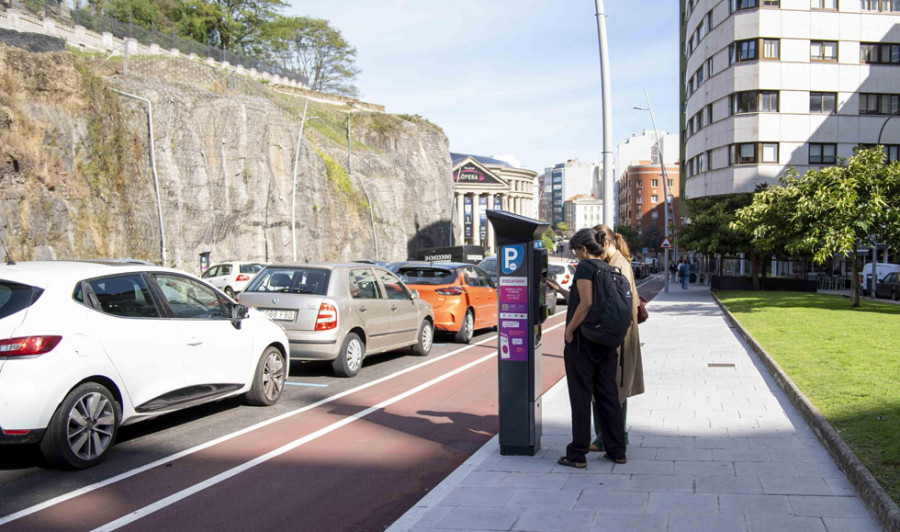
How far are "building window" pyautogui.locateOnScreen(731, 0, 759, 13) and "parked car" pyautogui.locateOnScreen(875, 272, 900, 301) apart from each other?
58.2ft

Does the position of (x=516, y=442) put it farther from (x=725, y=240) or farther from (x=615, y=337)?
(x=725, y=240)

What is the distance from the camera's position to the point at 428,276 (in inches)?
599

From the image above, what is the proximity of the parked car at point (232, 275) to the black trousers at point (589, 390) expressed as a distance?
73.8 ft

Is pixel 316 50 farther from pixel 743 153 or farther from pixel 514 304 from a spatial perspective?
pixel 514 304

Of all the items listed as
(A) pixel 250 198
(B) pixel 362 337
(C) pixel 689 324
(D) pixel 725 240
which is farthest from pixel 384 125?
(B) pixel 362 337

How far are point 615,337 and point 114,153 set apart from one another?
32.4 m

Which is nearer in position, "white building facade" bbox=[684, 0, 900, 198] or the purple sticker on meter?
the purple sticker on meter

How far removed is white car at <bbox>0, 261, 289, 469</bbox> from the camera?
5.47 metres

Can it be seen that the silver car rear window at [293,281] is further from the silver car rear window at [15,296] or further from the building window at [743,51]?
the building window at [743,51]

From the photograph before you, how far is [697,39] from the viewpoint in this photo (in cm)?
5072

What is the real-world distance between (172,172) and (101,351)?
Result: 33.9 metres

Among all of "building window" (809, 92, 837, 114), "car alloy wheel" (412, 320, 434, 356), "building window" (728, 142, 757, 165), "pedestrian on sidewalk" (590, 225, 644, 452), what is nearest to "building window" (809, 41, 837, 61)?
"building window" (809, 92, 837, 114)

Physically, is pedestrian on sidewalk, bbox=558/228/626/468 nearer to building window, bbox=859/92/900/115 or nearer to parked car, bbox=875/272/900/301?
parked car, bbox=875/272/900/301

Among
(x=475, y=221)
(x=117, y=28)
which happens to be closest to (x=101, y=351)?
(x=117, y=28)
